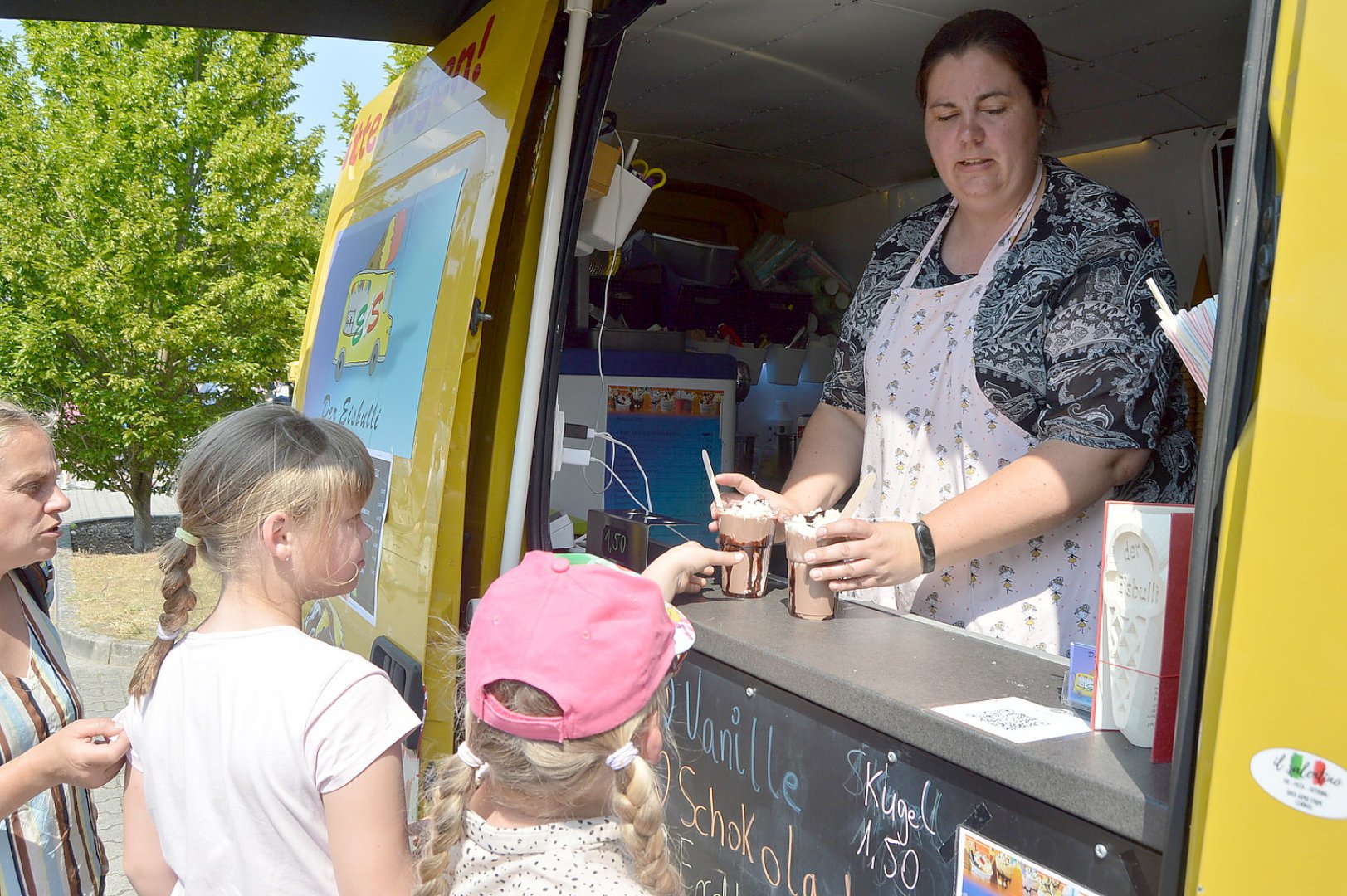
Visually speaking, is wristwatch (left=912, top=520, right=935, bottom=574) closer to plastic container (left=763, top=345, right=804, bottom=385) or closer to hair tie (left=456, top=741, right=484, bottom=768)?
hair tie (left=456, top=741, right=484, bottom=768)

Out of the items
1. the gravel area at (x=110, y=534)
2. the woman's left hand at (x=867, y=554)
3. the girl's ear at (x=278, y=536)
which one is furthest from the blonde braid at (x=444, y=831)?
the gravel area at (x=110, y=534)

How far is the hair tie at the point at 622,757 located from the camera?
1.19 metres

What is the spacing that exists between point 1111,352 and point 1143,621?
2.33 ft

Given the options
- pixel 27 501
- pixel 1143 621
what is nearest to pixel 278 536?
pixel 27 501

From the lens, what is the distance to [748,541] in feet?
6.77

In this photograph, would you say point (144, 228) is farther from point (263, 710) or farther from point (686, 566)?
point (263, 710)

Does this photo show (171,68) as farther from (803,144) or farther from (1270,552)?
(1270,552)

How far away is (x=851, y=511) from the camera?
2.09 m

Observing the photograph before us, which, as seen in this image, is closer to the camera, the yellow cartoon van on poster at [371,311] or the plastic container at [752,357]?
the yellow cartoon van on poster at [371,311]

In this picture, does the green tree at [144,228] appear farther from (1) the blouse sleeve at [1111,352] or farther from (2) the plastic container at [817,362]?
(1) the blouse sleeve at [1111,352]

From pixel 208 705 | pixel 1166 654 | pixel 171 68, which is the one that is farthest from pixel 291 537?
pixel 171 68

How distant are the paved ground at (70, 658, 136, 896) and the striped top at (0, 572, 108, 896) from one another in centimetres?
135

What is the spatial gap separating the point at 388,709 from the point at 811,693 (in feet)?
2.03

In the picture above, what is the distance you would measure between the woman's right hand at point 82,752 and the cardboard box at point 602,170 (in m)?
1.50
